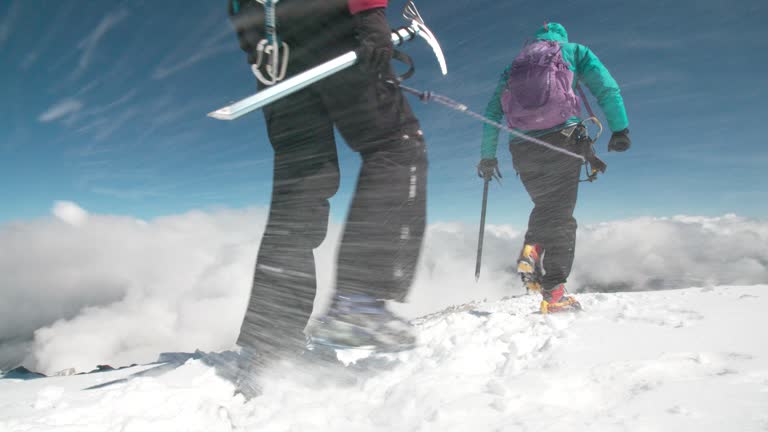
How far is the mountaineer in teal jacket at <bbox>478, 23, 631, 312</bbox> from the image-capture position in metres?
2.62

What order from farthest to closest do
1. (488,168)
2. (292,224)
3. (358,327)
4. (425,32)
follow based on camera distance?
(488,168) < (425,32) < (358,327) < (292,224)

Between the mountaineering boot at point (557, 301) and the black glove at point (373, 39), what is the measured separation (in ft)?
7.20

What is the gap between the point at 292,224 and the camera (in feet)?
5.17

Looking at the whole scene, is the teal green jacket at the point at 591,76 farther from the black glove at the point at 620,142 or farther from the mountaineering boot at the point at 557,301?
the mountaineering boot at the point at 557,301

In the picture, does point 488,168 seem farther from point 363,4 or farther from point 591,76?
point 363,4

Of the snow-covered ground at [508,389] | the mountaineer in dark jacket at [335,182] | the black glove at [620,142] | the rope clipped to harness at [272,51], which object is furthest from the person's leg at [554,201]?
the rope clipped to harness at [272,51]

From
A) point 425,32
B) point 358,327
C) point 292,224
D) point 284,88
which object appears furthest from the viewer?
point 425,32

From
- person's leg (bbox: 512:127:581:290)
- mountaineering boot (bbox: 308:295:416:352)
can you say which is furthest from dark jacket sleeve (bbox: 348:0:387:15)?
person's leg (bbox: 512:127:581:290)

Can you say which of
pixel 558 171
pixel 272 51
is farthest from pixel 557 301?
pixel 272 51

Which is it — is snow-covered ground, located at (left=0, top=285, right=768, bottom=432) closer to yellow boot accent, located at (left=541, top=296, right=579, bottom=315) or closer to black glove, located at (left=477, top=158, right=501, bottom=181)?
yellow boot accent, located at (left=541, top=296, right=579, bottom=315)

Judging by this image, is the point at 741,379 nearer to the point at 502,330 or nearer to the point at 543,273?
the point at 502,330

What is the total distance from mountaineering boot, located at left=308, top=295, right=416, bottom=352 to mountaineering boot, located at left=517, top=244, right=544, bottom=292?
4.98ft

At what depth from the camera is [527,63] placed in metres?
2.76

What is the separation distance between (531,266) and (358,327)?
1.78m
